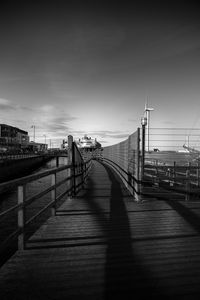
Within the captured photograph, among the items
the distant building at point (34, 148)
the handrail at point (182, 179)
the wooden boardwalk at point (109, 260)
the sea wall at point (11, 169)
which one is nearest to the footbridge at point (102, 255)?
the wooden boardwalk at point (109, 260)

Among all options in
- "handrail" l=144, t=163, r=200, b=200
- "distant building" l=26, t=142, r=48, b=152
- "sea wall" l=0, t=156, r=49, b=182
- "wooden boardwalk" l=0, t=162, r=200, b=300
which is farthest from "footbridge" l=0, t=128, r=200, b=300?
"distant building" l=26, t=142, r=48, b=152

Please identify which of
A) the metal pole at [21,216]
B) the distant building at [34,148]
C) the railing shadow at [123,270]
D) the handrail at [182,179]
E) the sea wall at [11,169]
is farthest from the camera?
the distant building at [34,148]

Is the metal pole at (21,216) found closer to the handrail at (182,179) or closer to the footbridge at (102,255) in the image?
the footbridge at (102,255)

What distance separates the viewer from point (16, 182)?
3918mm

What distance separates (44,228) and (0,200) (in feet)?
41.7

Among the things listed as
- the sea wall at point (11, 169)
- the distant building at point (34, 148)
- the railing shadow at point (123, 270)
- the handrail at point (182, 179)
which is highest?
the distant building at point (34, 148)

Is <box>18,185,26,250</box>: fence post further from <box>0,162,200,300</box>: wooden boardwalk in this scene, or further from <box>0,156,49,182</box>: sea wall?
<box>0,156,49,182</box>: sea wall

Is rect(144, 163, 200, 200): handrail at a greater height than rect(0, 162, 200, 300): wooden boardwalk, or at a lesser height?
greater

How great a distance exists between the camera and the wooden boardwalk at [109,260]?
9.96 feet

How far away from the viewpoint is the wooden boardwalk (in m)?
3.04

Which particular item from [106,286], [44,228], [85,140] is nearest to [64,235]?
[44,228]

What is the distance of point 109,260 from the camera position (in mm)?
3869

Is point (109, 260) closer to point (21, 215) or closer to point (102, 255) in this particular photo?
point (102, 255)

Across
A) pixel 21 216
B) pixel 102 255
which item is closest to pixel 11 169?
pixel 21 216
